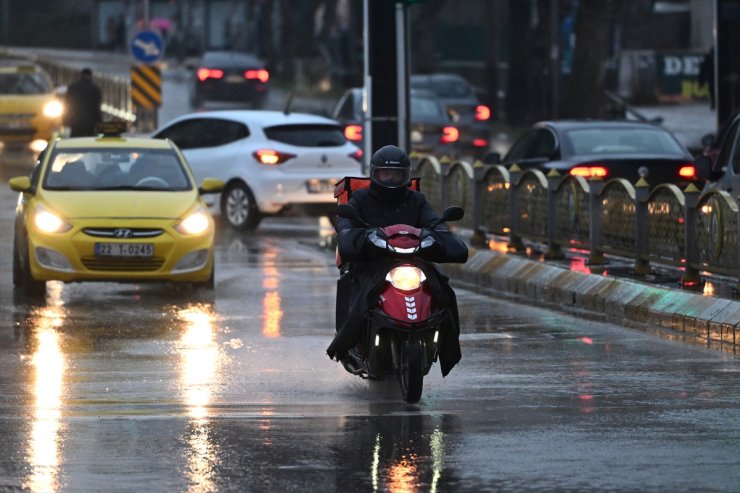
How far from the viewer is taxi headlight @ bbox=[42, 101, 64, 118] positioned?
3862cm

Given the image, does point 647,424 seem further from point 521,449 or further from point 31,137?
point 31,137

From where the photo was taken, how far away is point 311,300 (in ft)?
55.2

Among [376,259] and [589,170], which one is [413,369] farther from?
[589,170]

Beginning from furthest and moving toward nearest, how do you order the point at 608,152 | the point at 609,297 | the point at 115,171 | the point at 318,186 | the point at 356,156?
the point at 356,156
the point at 318,186
the point at 608,152
the point at 115,171
the point at 609,297

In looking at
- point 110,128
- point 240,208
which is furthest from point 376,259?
point 240,208

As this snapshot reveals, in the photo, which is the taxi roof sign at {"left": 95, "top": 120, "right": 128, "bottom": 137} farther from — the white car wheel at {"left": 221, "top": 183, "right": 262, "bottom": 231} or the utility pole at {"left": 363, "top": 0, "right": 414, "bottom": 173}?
the white car wheel at {"left": 221, "top": 183, "right": 262, "bottom": 231}

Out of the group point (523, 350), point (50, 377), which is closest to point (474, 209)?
point (523, 350)

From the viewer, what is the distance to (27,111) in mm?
38438

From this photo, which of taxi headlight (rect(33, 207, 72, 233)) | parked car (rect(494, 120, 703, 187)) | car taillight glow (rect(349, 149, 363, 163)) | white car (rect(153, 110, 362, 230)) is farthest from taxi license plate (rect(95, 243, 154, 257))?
car taillight glow (rect(349, 149, 363, 163))

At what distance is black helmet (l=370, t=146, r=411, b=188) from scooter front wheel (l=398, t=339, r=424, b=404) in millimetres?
1038

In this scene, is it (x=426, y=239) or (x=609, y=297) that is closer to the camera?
(x=426, y=239)

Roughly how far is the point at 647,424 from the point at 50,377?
387 cm

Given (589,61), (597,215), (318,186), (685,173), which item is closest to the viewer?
(597,215)

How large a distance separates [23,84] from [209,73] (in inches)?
777
